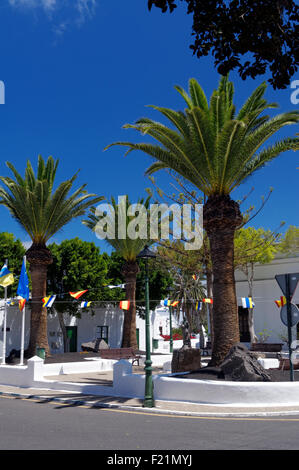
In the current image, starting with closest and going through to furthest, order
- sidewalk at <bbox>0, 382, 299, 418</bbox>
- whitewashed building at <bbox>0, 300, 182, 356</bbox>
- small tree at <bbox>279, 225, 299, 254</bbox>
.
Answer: sidewalk at <bbox>0, 382, 299, 418</bbox> < whitewashed building at <bbox>0, 300, 182, 356</bbox> < small tree at <bbox>279, 225, 299, 254</bbox>

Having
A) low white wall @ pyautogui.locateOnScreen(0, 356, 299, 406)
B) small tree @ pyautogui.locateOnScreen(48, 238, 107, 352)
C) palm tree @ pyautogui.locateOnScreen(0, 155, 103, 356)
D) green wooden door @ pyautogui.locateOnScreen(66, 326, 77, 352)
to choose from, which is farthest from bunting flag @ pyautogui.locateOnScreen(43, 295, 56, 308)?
green wooden door @ pyautogui.locateOnScreen(66, 326, 77, 352)

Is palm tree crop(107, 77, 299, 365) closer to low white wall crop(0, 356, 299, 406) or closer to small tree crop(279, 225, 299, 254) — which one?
low white wall crop(0, 356, 299, 406)

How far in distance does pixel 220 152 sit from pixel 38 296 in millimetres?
13254

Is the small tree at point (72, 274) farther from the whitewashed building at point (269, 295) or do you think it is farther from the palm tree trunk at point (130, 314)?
the whitewashed building at point (269, 295)

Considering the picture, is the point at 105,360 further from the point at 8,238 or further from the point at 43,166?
the point at 8,238

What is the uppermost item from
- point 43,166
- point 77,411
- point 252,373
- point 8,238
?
point 43,166

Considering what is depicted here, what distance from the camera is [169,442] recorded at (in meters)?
8.07

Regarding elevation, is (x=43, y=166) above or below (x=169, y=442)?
above

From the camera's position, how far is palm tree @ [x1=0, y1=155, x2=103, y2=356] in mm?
23531

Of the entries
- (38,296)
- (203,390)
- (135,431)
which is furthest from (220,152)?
(38,296)

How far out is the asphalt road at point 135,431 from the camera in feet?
25.7

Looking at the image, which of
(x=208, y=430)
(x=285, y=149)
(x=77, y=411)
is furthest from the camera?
(x=285, y=149)

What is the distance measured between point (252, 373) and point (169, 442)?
18.9 feet
